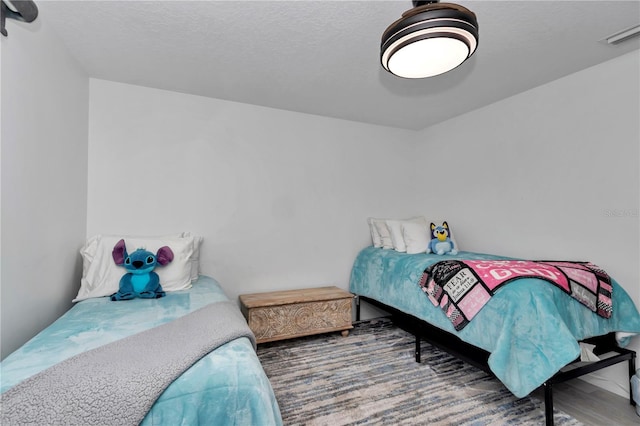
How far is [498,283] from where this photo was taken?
1.94 metres

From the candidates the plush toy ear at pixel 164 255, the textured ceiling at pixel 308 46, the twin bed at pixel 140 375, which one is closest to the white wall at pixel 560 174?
the textured ceiling at pixel 308 46

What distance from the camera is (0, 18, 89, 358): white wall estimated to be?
4.96ft

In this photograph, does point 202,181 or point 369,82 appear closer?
point 369,82

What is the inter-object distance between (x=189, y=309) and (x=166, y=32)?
1770 mm

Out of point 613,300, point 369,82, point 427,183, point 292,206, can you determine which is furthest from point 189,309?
point 427,183

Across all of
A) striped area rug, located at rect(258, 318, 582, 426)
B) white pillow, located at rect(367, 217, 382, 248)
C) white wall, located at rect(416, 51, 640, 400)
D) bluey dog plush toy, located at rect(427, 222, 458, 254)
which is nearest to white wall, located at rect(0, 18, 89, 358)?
striped area rug, located at rect(258, 318, 582, 426)

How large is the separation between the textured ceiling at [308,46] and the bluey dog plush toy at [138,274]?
4.72 feet

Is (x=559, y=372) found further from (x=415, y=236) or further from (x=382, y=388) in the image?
(x=415, y=236)

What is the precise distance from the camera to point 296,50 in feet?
7.06

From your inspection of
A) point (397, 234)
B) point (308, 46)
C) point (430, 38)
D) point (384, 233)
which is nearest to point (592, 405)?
point (397, 234)

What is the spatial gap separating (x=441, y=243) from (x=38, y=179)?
3.23m

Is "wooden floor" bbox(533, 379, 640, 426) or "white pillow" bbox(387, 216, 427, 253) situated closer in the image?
"wooden floor" bbox(533, 379, 640, 426)

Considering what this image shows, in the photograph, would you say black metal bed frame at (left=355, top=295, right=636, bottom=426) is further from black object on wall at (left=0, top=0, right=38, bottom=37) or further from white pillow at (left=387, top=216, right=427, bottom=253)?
black object on wall at (left=0, top=0, right=38, bottom=37)

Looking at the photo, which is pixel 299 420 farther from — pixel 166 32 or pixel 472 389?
pixel 166 32
